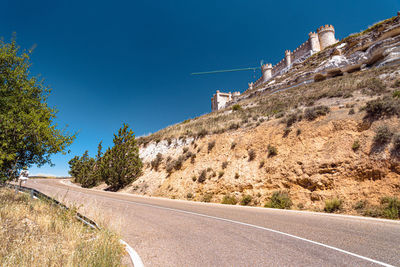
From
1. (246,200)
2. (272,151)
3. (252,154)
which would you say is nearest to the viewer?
(246,200)

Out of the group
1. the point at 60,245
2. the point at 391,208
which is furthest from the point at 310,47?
the point at 60,245

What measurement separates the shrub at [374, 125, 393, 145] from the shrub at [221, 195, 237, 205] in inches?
342

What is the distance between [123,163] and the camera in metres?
25.3

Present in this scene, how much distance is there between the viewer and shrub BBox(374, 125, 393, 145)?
986 centimetres

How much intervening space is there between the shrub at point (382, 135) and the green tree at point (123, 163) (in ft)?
77.3

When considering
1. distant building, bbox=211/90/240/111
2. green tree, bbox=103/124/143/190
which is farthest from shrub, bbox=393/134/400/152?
distant building, bbox=211/90/240/111

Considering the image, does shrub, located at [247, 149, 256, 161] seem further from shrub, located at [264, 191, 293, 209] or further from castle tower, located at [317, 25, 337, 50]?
castle tower, located at [317, 25, 337, 50]

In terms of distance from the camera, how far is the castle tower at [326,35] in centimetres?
5709

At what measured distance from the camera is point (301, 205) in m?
10.7

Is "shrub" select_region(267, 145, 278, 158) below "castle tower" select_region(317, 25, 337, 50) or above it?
below

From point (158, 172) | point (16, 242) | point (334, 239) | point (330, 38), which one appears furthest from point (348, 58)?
point (16, 242)

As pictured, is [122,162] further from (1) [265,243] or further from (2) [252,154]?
(1) [265,243]

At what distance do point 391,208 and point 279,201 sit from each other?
4808mm

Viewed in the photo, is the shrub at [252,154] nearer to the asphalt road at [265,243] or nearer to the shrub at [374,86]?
the asphalt road at [265,243]
